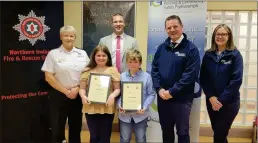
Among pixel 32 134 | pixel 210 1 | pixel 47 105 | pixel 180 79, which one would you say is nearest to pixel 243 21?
pixel 210 1

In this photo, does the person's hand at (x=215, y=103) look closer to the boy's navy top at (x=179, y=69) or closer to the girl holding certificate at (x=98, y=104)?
the boy's navy top at (x=179, y=69)

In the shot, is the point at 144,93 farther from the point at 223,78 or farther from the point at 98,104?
the point at 223,78

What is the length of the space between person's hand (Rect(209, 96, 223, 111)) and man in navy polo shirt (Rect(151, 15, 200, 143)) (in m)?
Answer: 0.22

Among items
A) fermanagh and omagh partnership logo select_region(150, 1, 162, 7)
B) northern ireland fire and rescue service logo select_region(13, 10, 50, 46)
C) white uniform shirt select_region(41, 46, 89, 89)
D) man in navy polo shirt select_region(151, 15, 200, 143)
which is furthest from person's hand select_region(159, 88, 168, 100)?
northern ireland fire and rescue service logo select_region(13, 10, 50, 46)

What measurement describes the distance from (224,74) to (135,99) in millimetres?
A: 922

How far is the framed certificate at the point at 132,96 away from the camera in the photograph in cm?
258

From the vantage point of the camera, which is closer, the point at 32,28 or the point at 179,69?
the point at 179,69

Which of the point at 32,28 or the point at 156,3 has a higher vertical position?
the point at 156,3

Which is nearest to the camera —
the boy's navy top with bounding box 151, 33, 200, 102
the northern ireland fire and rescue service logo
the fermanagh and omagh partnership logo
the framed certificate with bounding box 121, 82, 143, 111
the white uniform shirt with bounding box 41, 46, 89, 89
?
the boy's navy top with bounding box 151, 33, 200, 102

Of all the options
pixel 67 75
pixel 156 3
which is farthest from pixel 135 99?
pixel 156 3

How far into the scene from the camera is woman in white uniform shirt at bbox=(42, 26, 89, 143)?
2.71 m

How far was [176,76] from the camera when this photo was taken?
99.8 inches

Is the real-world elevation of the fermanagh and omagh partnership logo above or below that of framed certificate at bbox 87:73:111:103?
above

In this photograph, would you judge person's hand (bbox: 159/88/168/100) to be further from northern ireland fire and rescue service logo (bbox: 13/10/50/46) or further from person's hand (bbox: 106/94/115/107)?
northern ireland fire and rescue service logo (bbox: 13/10/50/46)
